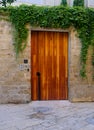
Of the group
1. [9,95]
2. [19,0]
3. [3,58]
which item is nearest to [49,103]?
[9,95]

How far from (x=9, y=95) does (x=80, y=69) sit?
8.57 ft

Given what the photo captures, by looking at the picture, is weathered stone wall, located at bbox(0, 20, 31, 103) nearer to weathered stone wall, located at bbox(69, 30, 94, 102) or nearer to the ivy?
the ivy

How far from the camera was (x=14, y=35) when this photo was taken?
10273 mm

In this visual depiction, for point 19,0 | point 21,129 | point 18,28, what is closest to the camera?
point 21,129

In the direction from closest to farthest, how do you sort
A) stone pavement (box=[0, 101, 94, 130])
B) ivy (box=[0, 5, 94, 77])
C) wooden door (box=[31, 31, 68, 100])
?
stone pavement (box=[0, 101, 94, 130]) → ivy (box=[0, 5, 94, 77]) → wooden door (box=[31, 31, 68, 100])

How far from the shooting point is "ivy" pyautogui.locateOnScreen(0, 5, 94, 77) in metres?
10.2

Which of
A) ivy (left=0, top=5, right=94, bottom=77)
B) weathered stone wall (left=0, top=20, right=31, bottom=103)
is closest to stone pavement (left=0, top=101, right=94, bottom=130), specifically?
weathered stone wall (left=0, top=20, right=31, bottom=103)

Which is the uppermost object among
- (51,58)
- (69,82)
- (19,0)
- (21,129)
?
(19,0)

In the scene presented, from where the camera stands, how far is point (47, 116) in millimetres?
8789

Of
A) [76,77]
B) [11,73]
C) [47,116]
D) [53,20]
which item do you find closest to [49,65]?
[76,77]

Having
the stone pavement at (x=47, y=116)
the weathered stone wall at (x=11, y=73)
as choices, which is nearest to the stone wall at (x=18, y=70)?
the weathered stone wall at (x=11, y=73)

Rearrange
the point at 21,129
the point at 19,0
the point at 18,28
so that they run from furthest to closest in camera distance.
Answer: the point at 19,0 → the point at 18,28 → the point at 21,129

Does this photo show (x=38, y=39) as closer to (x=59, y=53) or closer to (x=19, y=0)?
(x=59, y=53)

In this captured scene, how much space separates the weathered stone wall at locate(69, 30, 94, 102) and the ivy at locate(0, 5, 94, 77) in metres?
0.17
